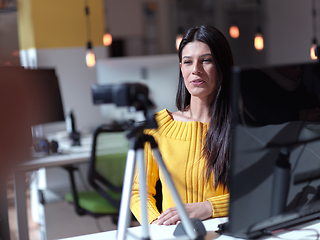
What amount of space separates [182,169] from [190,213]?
0.20 meters

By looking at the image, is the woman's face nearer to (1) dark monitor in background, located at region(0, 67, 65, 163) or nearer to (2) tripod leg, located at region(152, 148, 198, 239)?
(2) tripod leg, located at region(152, 148, 198, 239)

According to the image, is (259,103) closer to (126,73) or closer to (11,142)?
(11,142)

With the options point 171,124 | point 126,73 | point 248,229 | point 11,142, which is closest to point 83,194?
point 126,73

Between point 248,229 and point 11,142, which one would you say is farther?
point 11,142

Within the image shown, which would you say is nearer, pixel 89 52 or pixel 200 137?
pixel 200 137

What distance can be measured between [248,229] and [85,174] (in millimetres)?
2437

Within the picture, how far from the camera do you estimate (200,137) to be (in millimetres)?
1393

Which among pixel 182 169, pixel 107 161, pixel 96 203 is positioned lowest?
pixel 96 203

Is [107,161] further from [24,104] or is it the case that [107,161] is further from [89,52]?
[89,52]

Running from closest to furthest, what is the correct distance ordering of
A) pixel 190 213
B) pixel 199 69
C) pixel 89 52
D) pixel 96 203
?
pixel 190 213, pixel 199 69, pixel 96 203, pixel 89 52

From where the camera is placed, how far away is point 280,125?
2.82 feet

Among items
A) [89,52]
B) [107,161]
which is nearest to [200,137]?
[107,161]

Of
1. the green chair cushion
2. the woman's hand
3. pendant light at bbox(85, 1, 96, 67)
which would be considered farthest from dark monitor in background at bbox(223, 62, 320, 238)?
pendant light at bbox(85, 1, 96, 67)

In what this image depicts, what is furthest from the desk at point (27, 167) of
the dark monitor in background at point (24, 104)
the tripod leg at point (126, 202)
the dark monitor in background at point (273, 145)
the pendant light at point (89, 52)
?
the dark monitor in background at point (273, 145)
